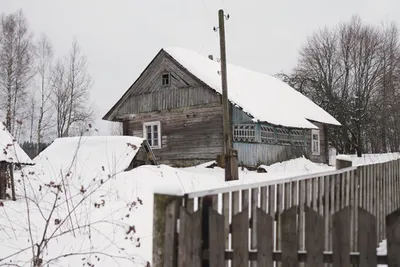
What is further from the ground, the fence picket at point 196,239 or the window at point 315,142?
the window at point 315,142

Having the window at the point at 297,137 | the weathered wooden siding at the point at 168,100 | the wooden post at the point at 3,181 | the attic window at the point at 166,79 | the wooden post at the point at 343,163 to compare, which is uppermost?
the attic window at the point at 166,79

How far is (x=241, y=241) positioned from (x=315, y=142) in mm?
23978

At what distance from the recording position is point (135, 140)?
41.0 feet

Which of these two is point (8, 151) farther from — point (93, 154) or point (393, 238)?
point (393, 238)

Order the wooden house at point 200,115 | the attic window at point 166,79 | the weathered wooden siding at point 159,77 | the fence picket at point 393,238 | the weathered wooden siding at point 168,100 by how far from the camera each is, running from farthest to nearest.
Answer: the attic window at point 166,79 < the weathered wooden siding at point 159,77 < the weathered wooden siding at point 168,100 < the wooden house at point 200,115 < the fence picket at point 393,238

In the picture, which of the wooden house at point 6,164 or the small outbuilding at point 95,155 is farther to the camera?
the small outbuilding at point 95,155

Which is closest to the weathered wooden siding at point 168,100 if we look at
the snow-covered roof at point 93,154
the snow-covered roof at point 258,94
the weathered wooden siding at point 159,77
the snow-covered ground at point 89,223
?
the weathered wooden siding at point 159,77

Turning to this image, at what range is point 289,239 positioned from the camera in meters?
2.13

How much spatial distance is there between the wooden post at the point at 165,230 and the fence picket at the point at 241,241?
0.36 meters

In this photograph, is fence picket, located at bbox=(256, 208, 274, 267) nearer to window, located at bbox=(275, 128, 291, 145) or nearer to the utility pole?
the utility pole

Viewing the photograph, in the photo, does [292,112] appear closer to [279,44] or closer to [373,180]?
[373,180]

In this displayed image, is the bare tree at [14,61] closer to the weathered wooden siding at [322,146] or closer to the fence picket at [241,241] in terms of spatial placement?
the weathered wooden siding at [322,146]

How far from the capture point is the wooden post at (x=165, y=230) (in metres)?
2.33

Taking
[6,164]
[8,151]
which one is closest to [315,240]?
[6,164]
